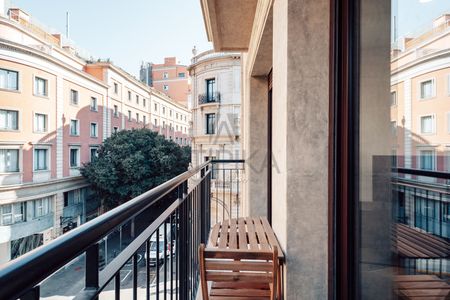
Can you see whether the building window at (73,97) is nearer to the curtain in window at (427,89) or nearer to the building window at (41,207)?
the building window at (41,207)

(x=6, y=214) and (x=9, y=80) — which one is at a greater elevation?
(x=9, y=80)

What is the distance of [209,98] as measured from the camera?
1317cm

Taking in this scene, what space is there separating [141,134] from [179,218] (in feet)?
45.8

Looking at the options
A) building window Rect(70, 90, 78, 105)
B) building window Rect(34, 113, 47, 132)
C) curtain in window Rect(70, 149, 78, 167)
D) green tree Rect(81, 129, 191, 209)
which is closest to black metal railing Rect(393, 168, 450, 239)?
green tree Rect(81, 129, 191, 209)

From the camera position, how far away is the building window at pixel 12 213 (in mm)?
10910

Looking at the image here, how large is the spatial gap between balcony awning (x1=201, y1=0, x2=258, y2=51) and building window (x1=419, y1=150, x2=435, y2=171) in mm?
2118

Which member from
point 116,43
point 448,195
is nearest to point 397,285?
point 448,195

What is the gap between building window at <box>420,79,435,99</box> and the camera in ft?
2.11

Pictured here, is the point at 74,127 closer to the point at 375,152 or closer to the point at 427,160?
the point at 375,152

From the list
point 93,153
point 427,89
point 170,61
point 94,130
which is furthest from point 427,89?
point 170,61

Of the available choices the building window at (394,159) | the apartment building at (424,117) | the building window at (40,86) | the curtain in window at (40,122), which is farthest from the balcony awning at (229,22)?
the curtain in window at (40,122)

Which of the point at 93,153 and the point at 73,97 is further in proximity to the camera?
the point at 93,153

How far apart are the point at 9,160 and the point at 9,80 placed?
11.1 ft

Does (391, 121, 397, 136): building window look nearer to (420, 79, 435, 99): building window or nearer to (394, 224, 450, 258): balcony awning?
(420, 79, 435, 99): building window
